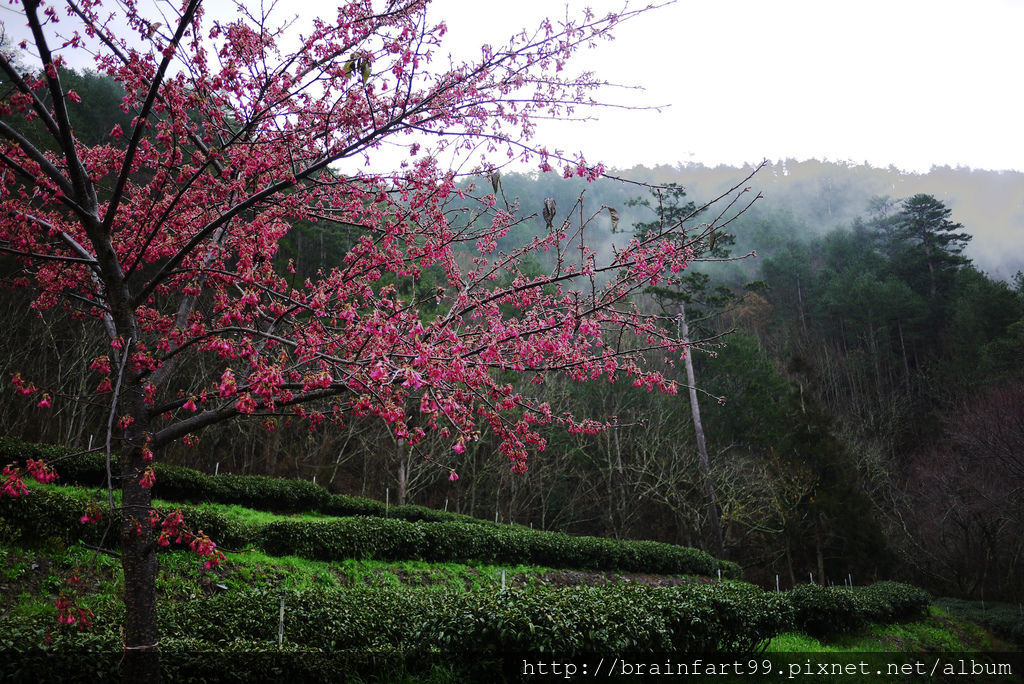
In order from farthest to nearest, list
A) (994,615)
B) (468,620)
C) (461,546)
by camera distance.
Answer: (994,615) → (461,546) → (468,620)

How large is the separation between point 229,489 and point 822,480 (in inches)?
745

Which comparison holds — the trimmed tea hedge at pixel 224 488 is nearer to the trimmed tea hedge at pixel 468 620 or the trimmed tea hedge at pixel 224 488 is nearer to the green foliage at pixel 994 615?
the trimmed tea hedge at pixel 468 620

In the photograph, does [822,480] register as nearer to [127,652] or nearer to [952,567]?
[952,567]

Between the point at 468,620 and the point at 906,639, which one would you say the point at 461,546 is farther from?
the point at 906,639

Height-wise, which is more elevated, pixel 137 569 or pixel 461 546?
pixel 137 569

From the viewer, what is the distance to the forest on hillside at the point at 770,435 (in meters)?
17.5

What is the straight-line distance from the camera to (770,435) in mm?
24766

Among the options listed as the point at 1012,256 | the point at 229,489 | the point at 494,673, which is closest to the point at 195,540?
the point at 494,673

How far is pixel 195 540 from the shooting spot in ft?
9.59

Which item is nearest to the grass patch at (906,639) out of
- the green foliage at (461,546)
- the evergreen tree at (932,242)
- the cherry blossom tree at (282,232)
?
the green foliage at (461,546)

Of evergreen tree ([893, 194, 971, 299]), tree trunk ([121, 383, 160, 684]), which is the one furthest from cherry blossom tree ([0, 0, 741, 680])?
evergreen tree ([893, 194, 971, 299])

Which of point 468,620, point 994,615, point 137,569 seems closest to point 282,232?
point 137,569

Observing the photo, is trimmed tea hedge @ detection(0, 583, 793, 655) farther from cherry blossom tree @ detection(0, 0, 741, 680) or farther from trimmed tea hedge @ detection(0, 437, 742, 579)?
trimmed tea hedge @ detection(0, 437, 742, 579)

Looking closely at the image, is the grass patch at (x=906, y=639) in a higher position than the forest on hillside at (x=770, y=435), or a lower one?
lower
